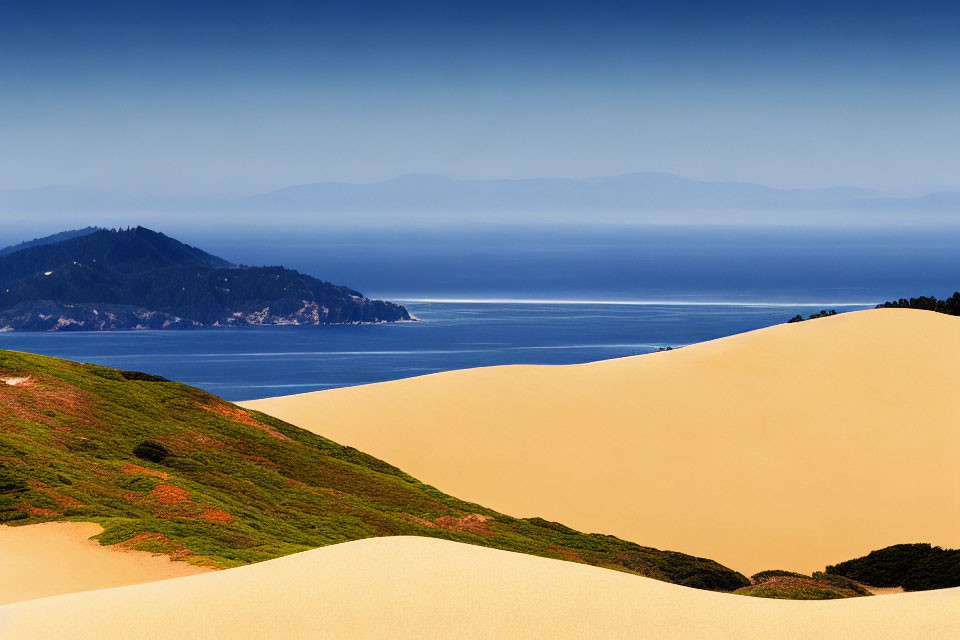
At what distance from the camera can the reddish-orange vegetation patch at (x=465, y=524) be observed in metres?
28.6

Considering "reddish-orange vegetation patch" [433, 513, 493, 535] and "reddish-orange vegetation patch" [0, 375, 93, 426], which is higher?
"reddish-orange vegetation patch" [0, 375, 93, 426]

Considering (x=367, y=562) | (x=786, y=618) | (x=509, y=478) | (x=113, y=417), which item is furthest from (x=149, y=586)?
(x=509, y=478)

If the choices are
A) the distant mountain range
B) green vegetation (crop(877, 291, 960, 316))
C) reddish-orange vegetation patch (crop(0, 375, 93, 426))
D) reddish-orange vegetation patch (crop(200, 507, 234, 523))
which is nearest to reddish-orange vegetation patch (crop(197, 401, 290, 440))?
reddish-orange vegetation patch (crop(0, 375, 93, 426))

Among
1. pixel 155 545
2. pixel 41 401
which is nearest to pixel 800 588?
pixel 155 545

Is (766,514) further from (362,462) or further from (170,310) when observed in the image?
(170,310)

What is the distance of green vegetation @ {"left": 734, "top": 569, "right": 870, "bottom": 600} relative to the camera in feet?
73.0

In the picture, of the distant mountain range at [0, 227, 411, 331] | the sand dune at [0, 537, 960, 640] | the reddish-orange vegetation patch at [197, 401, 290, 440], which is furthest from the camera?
the distant mountain range at [0, 227, 411, 331]

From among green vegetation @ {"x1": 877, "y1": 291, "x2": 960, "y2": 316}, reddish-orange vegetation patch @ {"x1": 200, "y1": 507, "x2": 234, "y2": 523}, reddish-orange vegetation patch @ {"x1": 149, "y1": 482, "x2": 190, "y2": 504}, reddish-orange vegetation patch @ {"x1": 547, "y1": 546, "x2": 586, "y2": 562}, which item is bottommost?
reddish-orange vegetation patch @ {"x1": 547, "y1": 546, "x2": 586, "y2": 562}

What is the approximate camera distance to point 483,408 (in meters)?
44.8

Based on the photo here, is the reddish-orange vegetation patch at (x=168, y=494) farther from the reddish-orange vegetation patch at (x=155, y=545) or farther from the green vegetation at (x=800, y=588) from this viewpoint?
the green vegetation at (x=800, y=588)

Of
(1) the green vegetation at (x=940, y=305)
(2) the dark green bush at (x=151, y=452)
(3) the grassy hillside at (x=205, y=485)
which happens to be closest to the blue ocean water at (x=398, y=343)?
(1) the green vegetation at (x=940, y=305)

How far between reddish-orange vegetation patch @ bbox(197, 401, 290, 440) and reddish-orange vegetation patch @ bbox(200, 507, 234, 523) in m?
11.0

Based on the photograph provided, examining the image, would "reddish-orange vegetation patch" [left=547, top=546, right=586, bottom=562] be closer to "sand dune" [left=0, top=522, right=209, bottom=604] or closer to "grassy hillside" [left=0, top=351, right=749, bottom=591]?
"grassy hillside" [left=0, top=351, right=749, bottom=591]

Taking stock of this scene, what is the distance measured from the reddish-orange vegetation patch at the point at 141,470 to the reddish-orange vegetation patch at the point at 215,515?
7.96 feet
